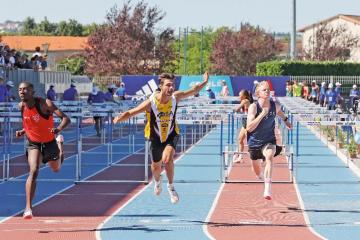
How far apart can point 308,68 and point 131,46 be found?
41.3ft

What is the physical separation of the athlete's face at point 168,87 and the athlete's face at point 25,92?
5.26 ft

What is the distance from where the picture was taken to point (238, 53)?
8812 centimetres

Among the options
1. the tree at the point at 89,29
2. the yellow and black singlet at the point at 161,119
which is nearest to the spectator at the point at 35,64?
the yellow and black singlet at the point at 161,119

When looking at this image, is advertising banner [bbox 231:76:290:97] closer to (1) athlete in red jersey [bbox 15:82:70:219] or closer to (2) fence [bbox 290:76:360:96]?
(2) fence [bbox 290:76:360:96]

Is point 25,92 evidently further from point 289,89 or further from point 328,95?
point 289,89

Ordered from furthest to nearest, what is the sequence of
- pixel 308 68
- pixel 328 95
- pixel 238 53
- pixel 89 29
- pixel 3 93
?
pixel 89 29 < pixel 238 53 < pixel 308 68 < pixel 328 95 < pixel 3 93

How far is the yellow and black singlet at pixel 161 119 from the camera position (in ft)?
41.6

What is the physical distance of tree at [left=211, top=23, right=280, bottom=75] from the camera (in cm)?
8750

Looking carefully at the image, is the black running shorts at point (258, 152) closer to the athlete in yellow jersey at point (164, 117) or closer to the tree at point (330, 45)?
the athlete in yellow jersey at point (164, 117)

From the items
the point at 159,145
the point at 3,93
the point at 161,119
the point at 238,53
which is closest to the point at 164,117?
the point at 161,119

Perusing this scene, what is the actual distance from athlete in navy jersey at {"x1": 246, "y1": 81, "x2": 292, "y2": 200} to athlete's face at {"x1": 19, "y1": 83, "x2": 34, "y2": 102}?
121 inches

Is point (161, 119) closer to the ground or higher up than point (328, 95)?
higher up

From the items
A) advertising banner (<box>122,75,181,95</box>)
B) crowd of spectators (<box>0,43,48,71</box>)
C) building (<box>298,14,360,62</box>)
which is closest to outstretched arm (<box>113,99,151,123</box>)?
crowd of spectators (<box>0,43,48,71</box>)

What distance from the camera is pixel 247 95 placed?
21156 millimetres
